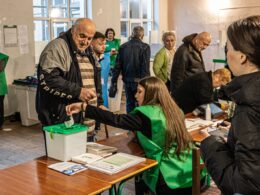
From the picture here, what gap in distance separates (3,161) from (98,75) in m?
1.95

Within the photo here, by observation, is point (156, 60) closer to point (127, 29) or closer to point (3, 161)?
point (3, 161)

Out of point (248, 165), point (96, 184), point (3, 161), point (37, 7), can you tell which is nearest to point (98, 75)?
point (96, 184)

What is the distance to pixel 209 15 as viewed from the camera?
31.8 feet

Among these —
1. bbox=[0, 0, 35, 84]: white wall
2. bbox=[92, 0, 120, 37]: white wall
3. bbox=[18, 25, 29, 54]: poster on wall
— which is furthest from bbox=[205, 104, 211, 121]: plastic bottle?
bbox=[92, 0, 120, 37]: white wall

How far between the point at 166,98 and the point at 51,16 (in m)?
5.55

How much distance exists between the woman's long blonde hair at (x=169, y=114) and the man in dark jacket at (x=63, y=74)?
438 millimetres

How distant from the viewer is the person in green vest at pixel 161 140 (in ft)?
7.68

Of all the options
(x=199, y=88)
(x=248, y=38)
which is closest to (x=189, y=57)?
(x=199, y=88)

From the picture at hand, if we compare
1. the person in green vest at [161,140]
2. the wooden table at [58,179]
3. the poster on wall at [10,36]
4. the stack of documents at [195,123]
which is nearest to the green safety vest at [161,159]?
the person in green vest at [161,140]

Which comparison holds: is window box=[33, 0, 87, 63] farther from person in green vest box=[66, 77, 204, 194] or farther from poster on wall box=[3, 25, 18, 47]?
person in green vest box=[66, 77, 204, 194]

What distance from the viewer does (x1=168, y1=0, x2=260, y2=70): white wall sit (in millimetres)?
9180

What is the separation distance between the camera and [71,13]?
7.91m

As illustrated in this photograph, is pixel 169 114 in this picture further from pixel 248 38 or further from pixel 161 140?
pixel 248 38

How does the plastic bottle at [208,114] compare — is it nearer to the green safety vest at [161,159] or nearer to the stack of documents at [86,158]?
the green safety vest at [161,159]
